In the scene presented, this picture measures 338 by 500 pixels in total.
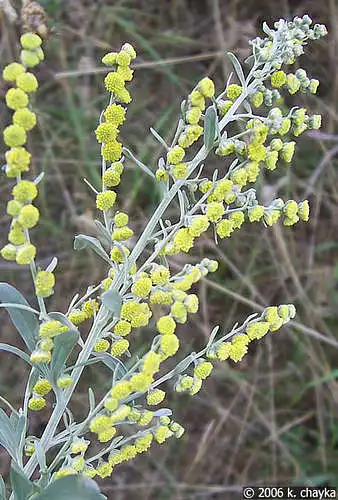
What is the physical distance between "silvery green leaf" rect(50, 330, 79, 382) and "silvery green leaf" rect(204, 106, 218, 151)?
275 mm

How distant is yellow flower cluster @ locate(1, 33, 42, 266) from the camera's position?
0.66 metres

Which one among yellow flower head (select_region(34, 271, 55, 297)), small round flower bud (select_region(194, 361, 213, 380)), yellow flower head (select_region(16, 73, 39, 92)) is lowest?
small round flower bud (select_region(194, 361, 213, 380))

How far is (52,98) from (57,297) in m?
0.68

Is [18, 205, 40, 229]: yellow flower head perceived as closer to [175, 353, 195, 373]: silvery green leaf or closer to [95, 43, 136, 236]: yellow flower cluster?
[95, 43, 136, 236]: yellow flower cluster

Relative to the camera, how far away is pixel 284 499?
178 cm

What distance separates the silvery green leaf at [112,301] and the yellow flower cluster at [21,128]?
0.09 m

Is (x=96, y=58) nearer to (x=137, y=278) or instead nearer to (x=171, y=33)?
(x=171, y=33)

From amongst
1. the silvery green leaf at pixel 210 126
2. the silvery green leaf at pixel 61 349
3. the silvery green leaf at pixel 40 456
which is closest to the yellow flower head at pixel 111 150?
the silvery green leaf at pixel 210 126

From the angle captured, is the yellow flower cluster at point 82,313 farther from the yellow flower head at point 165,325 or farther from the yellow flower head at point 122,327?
the yellow flower head at point 165,325

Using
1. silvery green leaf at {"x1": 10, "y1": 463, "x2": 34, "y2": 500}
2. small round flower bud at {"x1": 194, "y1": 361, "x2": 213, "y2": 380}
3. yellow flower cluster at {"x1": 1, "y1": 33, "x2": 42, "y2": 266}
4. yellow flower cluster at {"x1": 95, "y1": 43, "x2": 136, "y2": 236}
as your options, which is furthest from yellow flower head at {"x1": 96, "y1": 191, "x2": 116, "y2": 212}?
silvery green leaf at {"x1": 10, "y1": 463, "x2": 34, "y2": 500}

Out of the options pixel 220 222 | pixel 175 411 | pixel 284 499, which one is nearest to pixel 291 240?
pixel 175 411

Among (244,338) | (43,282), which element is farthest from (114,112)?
(244,338)

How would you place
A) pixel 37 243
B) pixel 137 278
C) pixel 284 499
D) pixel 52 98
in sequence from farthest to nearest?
1. pixel 52 98
2. pixel 37 243
3. pixel 284 499
4. pixel 137 278

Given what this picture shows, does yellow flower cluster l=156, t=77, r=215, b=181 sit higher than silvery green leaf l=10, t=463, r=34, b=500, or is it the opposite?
yellow flower cluster l=156, t=77, r=215, b=181
